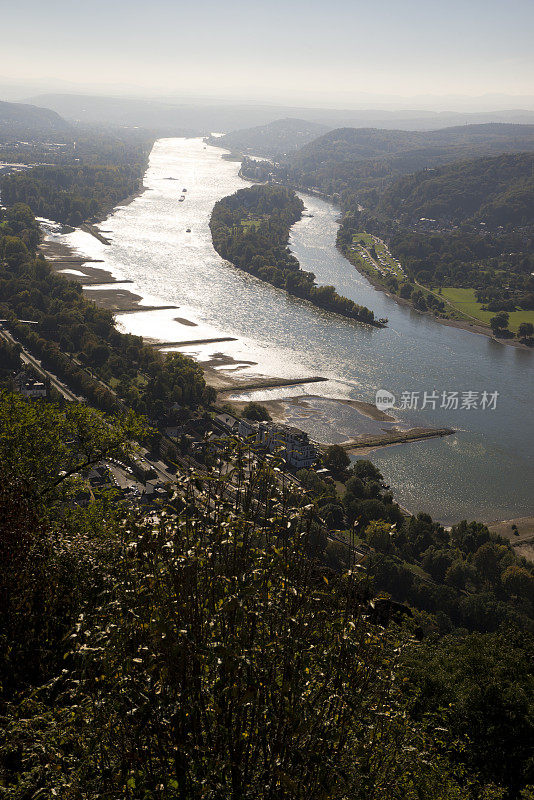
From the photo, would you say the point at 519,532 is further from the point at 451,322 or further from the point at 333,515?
the point at 451,322

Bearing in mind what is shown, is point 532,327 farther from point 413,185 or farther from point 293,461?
point 413,185

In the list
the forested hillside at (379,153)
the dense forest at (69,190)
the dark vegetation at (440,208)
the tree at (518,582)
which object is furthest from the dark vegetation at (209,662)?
the forested hillside at (379,153)

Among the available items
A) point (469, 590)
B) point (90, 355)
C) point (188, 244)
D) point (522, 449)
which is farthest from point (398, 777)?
point (188, 244)

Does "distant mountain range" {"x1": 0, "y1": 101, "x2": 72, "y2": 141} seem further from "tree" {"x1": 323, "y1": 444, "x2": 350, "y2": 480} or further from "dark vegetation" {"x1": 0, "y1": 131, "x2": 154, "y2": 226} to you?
"tree" {"x1": 323, "y1": 444, "x2": 350, "y2": 480}

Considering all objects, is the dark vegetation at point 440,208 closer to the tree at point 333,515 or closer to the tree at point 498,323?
the tree at point 498,323

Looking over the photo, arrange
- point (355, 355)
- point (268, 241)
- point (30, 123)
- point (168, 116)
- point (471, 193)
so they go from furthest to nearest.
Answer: point (168, 116), point (30, 123), point (471, 193), point (268, 241), point (355, 355)

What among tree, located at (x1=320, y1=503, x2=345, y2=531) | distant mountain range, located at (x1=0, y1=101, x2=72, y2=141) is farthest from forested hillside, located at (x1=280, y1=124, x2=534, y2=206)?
tree, located at (x1=320, y1=503, x2=345, y2=531)

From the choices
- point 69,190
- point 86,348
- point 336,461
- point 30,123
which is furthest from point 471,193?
point 30,123
